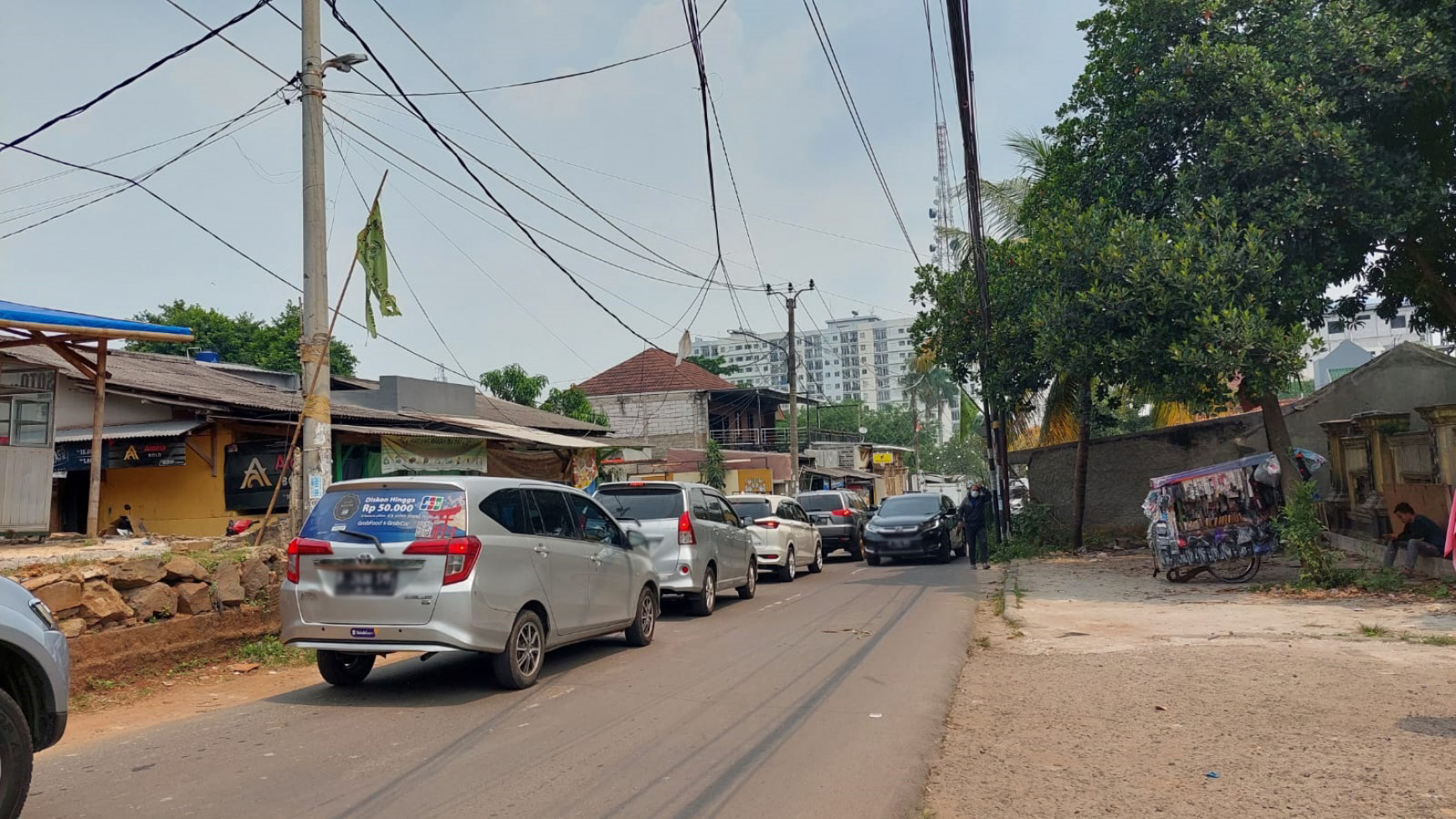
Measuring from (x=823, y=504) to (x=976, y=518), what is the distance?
18.2 ft

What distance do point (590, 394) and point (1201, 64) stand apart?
123 ft

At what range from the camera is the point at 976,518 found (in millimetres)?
19797

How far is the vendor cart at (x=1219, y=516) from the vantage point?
47.0 ft

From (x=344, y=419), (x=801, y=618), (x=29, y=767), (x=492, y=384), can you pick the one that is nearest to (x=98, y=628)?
(x=29, y=767)

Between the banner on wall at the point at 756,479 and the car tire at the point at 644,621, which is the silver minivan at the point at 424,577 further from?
the banner on wall at the point at 756,479

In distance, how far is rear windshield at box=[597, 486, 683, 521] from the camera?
12836 millimetres

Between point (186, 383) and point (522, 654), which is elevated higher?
point (186, 383)

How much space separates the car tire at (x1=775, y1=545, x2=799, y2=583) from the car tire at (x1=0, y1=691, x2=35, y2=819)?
47.2ft

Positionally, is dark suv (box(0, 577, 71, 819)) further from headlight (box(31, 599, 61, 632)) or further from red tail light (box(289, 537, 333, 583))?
red tail light (box(289, 537, 333, 583))

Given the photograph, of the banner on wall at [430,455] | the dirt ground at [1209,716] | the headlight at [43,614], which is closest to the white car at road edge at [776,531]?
the banner on wall at [430,455]

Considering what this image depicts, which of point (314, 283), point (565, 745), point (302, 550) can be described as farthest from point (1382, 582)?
point (314, 283)

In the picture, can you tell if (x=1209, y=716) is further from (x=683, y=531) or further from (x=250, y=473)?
(x=250, y=473)

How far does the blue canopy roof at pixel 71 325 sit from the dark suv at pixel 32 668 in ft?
17.3

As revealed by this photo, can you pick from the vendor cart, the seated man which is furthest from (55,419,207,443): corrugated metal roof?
the seated man
